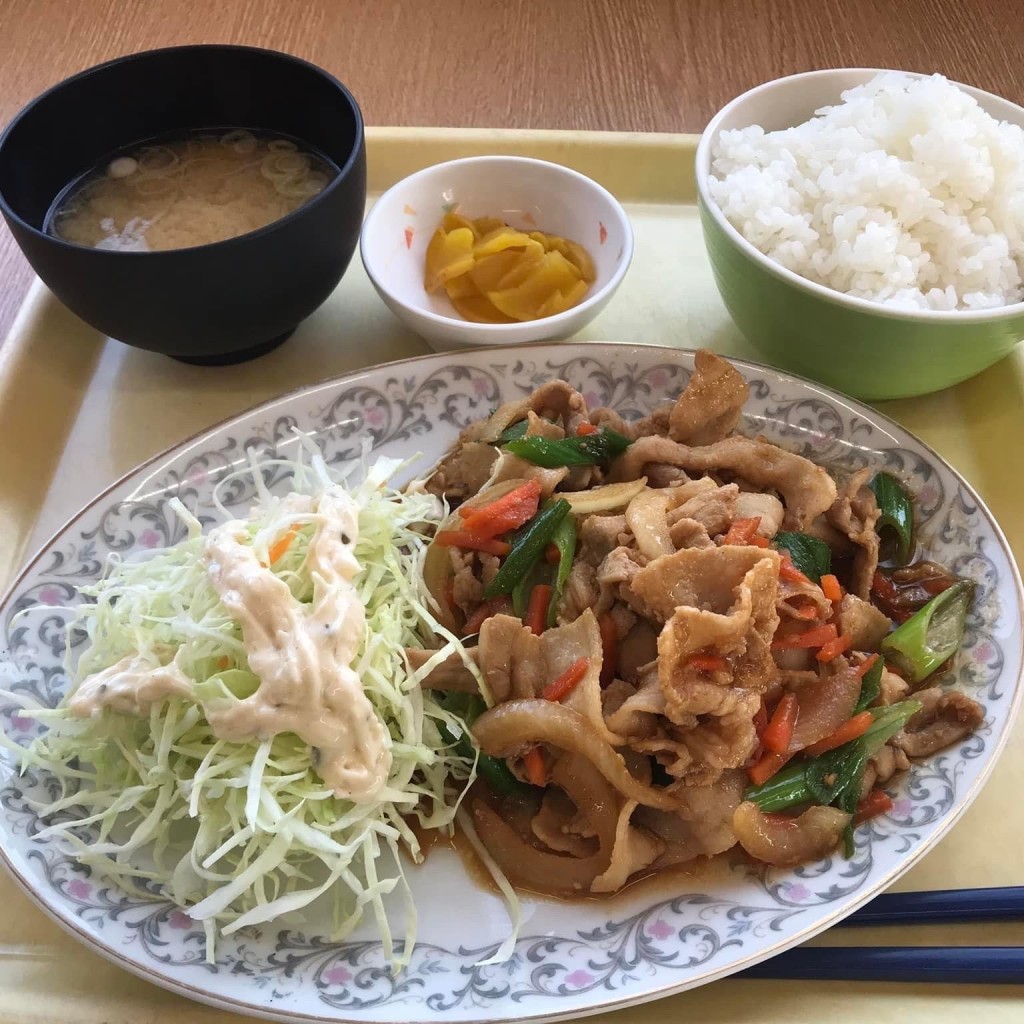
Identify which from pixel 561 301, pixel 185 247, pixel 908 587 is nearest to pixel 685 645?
pixel 908 587

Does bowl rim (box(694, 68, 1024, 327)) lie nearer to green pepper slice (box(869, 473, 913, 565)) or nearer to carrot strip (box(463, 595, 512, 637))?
green pepper slice (box(869, 473, 913, 565))

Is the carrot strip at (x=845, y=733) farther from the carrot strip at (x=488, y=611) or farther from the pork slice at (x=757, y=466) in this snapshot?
the carrot strip at (x=488, y=611)

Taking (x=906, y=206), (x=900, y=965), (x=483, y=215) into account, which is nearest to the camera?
(x=900, y=965)

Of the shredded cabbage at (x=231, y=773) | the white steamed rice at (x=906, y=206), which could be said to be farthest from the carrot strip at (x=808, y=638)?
the white steamed rice at (x=906, y=206)

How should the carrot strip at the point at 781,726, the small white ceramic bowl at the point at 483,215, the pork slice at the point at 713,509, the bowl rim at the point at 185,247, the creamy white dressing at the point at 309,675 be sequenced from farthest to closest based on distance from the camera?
the small white ceramic bowl at the point at 483,215 < the bowl rim at the point at 185,247 < the pork slice at the point at 713,509 < the carrot strip at the point at 781,726 < the creamy white dressing at the point at 309,675

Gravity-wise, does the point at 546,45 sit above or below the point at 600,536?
above

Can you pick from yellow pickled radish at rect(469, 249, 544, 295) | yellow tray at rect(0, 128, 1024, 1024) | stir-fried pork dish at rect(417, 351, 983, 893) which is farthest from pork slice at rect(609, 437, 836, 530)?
yellow pickled radish at rect(469, 249, 544, 295)

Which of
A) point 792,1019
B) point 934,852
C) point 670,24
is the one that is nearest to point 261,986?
point 792,1019

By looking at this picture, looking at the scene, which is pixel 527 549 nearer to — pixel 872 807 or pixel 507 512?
pixel 507 512
